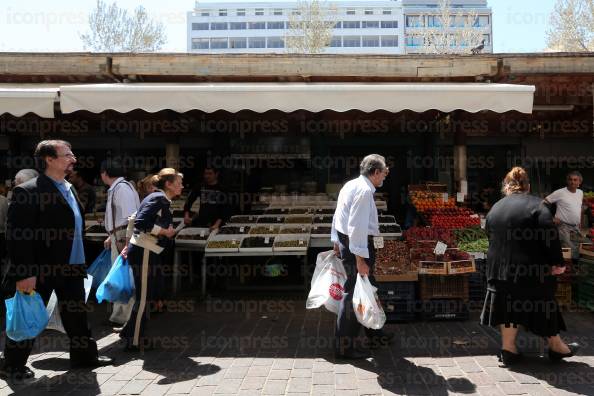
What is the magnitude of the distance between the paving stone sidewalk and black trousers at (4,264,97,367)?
190 millimetres

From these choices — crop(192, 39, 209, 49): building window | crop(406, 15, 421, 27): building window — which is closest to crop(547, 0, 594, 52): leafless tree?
crop(406, 15, 421, 27): building window

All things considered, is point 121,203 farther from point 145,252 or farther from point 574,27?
point 574,27

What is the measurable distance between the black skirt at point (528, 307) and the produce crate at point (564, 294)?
7.10 feet

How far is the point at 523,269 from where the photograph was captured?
424cm

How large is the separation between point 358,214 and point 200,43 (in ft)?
321

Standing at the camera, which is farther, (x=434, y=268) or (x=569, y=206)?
(x=569, y=206)

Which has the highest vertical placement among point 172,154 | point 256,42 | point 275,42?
point 256,42

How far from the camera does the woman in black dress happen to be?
418 centimetres

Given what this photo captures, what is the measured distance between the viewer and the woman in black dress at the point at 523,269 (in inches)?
165

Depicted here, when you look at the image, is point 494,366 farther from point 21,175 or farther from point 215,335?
point 21,175

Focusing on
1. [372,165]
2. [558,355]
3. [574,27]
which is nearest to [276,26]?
[574,27]

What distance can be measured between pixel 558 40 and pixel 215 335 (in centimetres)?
2402

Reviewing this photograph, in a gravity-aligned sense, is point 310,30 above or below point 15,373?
above

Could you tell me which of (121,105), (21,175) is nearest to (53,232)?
(21,175)
